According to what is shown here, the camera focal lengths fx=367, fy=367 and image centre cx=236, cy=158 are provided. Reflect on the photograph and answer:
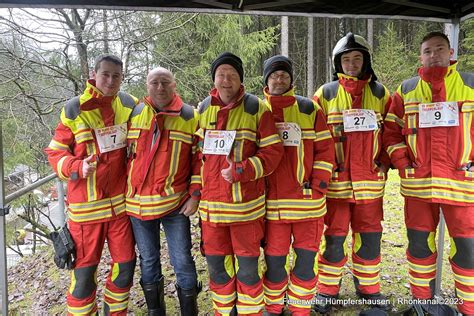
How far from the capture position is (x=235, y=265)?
10.3 ft

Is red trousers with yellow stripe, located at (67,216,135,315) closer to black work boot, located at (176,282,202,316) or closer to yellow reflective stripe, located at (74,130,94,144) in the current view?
black work boot, located at (176,282,202,316)

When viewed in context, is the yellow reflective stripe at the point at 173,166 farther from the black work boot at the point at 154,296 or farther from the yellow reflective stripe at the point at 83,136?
the black work boot at the point at 154,296

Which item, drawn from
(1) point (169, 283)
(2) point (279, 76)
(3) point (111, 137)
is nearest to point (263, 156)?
(2) point (279, 76)

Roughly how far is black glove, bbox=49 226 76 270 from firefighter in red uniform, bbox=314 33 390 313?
2245 millimetres

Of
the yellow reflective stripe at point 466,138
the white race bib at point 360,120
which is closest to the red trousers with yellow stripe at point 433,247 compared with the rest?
the yellow reflective stripe at point 466,138

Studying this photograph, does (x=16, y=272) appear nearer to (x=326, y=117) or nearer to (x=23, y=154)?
(x=23, y=154)

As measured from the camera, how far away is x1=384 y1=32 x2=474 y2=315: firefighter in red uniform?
3059mm

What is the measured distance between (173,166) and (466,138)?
244cm

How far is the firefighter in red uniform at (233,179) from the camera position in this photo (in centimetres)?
289

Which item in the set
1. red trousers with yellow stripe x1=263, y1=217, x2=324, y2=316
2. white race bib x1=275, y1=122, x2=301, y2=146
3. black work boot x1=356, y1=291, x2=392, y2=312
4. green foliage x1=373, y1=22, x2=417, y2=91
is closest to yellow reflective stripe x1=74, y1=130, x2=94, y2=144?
white race bib x1=275, y1=122, x2=301, y2=146

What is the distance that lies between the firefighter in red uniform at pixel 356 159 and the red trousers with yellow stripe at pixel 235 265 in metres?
0.81

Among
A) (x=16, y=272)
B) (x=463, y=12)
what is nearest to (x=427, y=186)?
(x=463, y=12)

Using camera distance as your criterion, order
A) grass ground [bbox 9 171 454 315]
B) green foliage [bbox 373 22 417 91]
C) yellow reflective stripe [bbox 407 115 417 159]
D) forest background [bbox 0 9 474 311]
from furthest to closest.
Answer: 1. green foliage [bbox 373 22 417 91]
2. forest background [bbox 0 9 474 311]
3. grass ground [bbox 9 171 454 315]
4. yellow reflective stripe [bbox 407 115 417 159]

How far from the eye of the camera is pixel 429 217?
3.25 m
